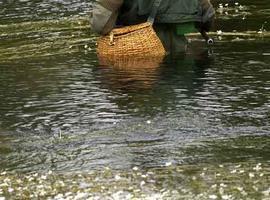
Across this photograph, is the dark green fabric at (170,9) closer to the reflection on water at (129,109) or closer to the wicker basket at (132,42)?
the wicker basket at (132,42)

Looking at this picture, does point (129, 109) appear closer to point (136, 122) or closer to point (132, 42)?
point (136, 122)

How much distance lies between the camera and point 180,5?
893 cm

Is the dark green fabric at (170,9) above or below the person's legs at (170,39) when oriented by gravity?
above

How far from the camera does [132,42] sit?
8.98 m

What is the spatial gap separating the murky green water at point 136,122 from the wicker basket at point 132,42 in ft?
0.49

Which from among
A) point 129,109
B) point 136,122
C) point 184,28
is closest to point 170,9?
point 184,28

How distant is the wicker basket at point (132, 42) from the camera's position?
28.9 feet

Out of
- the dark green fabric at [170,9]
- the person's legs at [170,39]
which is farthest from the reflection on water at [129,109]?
the dark green fabric at [170,9]

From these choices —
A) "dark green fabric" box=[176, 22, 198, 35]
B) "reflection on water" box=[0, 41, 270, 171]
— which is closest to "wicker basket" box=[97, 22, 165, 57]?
"reflection on water" box=[0, 41, 270, 171]

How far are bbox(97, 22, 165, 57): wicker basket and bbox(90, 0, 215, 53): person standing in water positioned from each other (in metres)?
0.15

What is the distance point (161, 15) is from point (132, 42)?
1.67 ft

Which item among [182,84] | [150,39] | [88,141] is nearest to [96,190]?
[88,141]

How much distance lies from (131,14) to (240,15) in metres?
3.98

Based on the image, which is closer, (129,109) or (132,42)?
(129,109)
